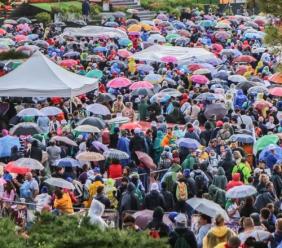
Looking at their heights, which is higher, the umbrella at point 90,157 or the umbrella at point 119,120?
the umbrella at point 90,157

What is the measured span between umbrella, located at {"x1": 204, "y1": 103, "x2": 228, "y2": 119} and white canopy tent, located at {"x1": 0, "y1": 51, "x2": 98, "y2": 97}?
3.51m

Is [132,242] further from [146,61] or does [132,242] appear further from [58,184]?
[146,61]

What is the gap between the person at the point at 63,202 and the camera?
16506mm

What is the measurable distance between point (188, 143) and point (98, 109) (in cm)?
487

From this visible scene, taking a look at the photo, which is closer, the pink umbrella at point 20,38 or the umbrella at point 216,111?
the umbrella at point 216,111

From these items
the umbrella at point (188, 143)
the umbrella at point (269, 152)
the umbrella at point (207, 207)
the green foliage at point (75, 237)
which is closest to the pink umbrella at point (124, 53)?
the umbrella at point (188, 143)

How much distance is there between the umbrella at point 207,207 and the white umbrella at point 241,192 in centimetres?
95

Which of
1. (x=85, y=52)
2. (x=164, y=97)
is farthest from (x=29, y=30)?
(x=164, y=97)

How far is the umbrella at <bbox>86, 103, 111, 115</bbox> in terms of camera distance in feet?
84.4

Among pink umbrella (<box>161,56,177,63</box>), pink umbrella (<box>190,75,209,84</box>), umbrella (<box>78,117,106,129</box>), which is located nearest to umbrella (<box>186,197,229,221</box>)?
umbrella (<box>78,117,106,129</box>)

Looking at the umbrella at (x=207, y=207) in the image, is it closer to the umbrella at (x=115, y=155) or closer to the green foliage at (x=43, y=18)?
the umbrella at (x=115, y=155)

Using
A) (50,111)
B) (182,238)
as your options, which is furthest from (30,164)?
(50,111)

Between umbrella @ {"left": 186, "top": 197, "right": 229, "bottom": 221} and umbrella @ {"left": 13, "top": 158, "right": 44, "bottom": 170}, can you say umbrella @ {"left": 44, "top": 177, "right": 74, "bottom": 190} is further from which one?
umbrella @ {"left": 186, "top": 197, "right": 229, "bottom": 221}

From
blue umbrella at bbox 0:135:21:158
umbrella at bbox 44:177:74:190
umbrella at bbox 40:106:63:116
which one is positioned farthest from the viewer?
umbrella at bbox 40:106:63:116
